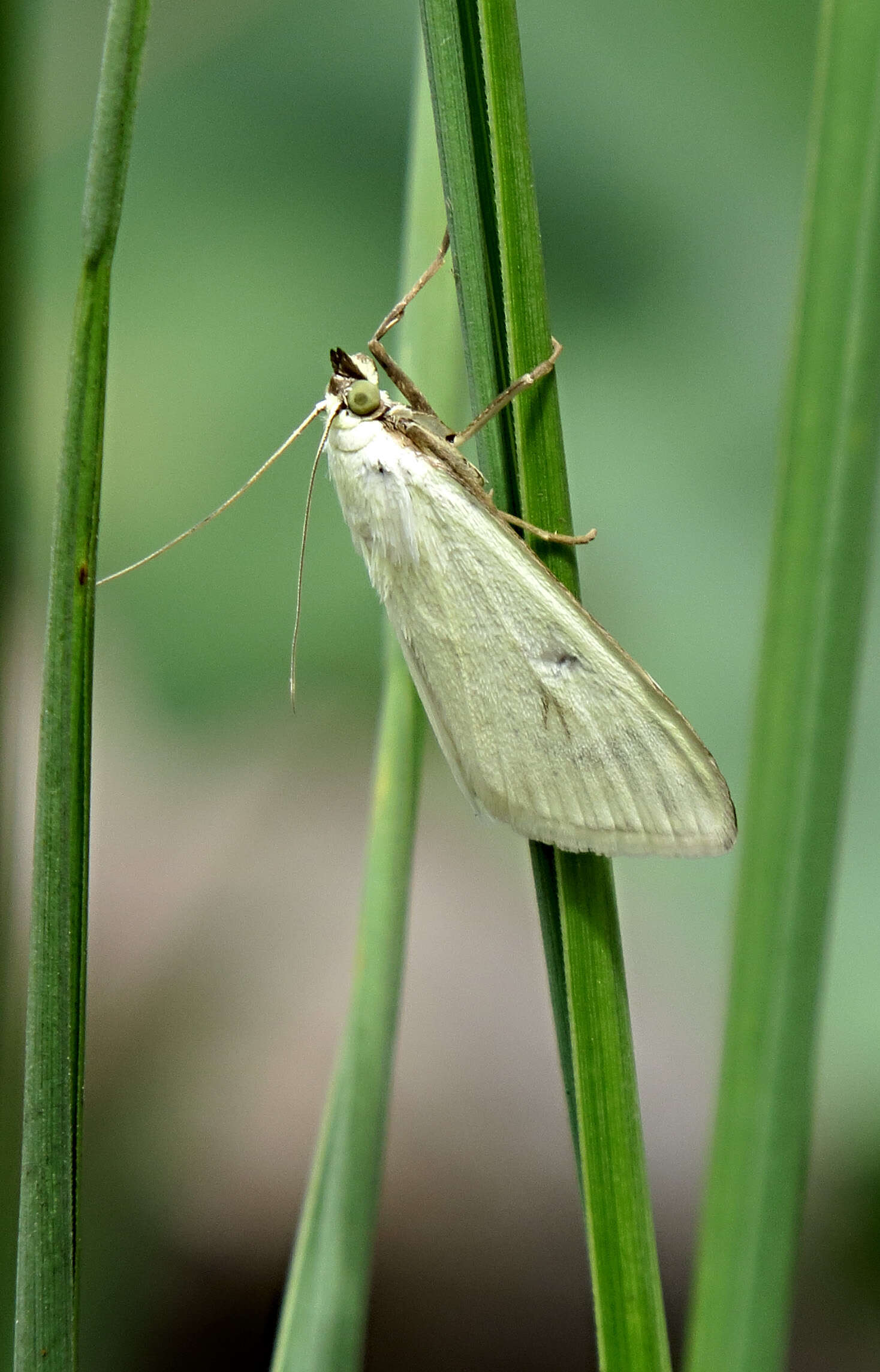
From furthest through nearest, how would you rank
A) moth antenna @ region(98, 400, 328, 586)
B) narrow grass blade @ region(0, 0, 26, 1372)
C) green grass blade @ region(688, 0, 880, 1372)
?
narrow grass blade @ region(0, 0, 26, 1372)
moth antenna @ region(98, 400, 328, 586)
green grass blade @ region(688, 0, 880, 1372)

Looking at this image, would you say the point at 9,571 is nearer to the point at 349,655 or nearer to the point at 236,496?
the point at 349,655

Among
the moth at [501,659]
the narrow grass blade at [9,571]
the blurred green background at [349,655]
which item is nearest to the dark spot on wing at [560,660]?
the moth at [501,659]

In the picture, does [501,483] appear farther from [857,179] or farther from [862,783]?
[862,783]

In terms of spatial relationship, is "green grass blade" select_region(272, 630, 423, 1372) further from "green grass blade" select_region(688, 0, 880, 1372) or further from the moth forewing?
"green grass blade" select_region(688, 0, 880, 1372)

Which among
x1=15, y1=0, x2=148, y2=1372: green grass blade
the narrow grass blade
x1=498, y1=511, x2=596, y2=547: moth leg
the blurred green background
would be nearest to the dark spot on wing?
x1=498, y1=511, x2=596, y2=547: moth leg

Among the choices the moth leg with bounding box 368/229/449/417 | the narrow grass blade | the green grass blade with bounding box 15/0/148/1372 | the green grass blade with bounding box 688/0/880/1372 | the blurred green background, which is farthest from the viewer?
the blurred green background

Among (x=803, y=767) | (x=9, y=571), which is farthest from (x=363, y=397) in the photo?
(x=9, y=571)

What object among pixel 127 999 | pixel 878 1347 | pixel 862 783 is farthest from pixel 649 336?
pixel 878 1347

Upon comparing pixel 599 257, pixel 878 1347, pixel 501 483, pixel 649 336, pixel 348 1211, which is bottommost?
pixel 878 1347
